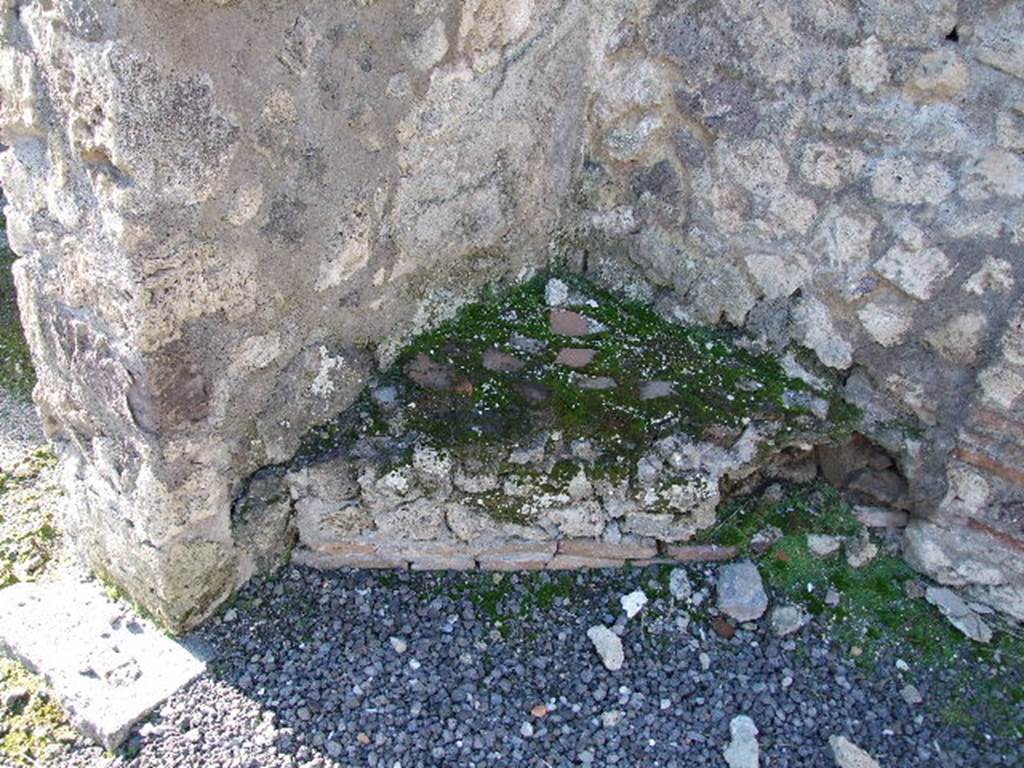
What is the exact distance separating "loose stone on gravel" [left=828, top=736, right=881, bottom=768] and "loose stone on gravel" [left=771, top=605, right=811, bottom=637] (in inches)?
12.6

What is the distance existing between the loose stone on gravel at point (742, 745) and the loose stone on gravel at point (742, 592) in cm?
31

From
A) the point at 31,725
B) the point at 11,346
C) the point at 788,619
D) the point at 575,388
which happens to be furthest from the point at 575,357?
the point at 11,346

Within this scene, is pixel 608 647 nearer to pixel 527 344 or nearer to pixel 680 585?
pixel 680 585

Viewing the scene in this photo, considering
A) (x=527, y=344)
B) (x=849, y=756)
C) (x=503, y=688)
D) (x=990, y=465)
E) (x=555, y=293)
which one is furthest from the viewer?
(x=555, y=293)

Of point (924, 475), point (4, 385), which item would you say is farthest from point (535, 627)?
point (4, 385)

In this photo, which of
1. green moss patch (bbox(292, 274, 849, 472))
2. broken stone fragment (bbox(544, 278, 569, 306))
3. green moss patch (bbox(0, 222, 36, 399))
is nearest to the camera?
green moss patch (bbox(292, 274, 849, 472))

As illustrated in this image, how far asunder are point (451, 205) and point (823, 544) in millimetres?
1376

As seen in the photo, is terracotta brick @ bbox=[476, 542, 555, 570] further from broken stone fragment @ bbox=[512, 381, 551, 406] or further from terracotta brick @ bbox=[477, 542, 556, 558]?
broken stone fragment @ bbox=[512, 381, 551, 406]

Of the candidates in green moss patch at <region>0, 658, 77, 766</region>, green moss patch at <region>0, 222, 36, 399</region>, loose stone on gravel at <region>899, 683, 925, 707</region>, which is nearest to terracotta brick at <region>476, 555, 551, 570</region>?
loose stone on gravel at <region>899, 683, 925, 707</region>

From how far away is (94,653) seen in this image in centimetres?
261

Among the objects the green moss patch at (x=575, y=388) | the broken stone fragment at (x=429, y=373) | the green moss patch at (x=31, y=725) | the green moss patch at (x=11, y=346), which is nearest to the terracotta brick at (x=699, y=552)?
the green moss patch at (x=575, y=388)

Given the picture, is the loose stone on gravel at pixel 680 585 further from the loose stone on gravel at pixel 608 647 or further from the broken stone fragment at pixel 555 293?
the broken stone fragment at pixel 555 293

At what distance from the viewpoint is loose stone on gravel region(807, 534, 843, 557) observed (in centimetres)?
288

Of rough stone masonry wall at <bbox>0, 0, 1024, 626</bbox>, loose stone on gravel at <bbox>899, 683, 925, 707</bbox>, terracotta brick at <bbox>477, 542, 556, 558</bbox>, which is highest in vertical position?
rough stone masonry wall at <bbox>0, 0, 1024, 626</bbox>
